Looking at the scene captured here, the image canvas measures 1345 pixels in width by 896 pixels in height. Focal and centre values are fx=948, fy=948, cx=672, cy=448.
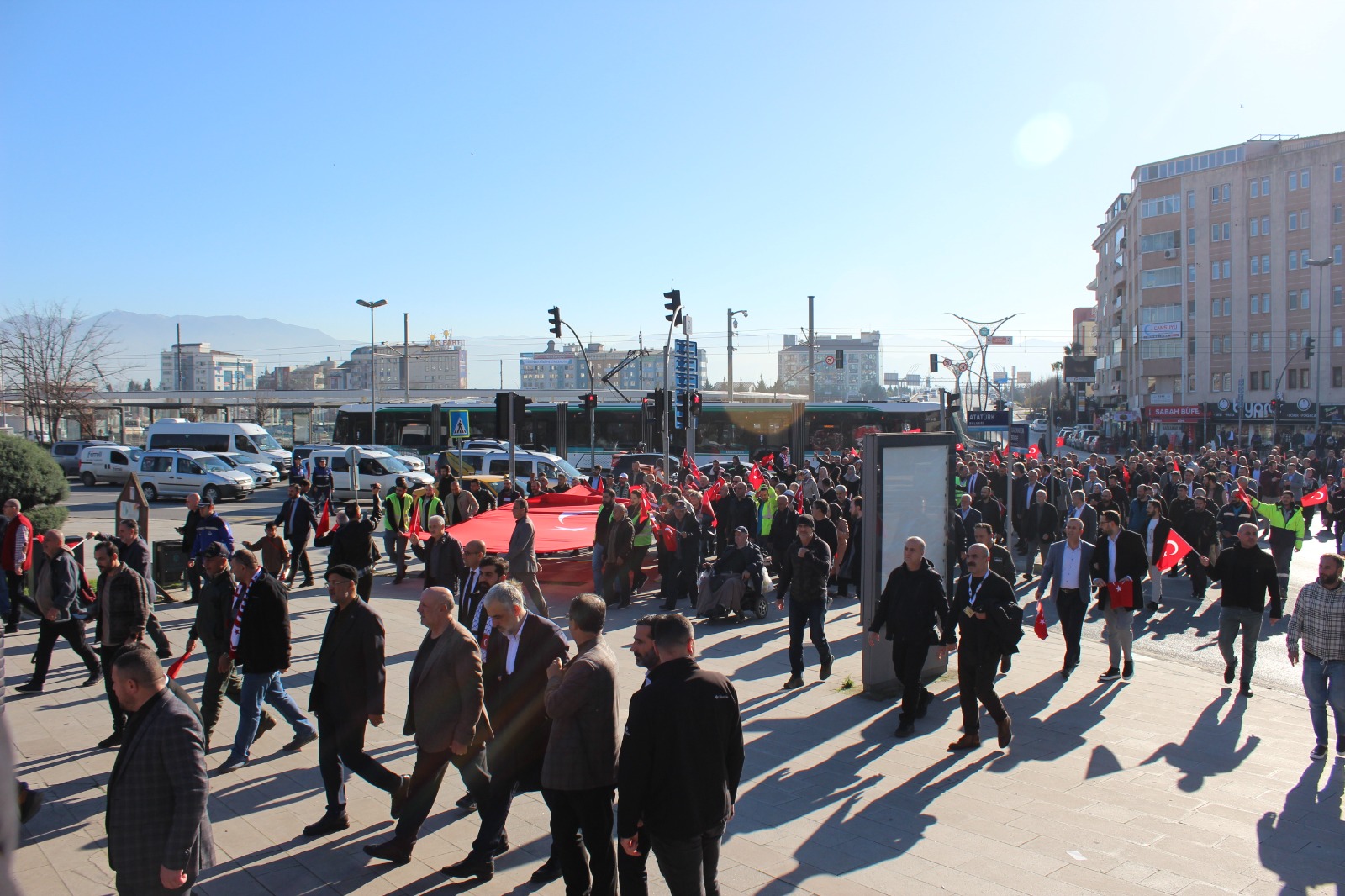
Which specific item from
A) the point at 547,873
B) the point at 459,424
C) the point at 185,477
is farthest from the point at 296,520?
the point at 185,477

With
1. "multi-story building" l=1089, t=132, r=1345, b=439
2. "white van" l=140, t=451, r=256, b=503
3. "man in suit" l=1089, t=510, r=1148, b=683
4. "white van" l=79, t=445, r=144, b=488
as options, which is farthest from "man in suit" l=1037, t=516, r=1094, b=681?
"multi-story building" l=1089, t=132, r=1345, b=439

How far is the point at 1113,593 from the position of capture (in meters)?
9.68

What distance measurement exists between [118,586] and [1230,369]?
242 feet

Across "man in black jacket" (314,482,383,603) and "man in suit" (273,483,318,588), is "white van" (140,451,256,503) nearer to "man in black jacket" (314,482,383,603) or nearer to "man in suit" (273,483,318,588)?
"man in suit" (273,483,318,588)

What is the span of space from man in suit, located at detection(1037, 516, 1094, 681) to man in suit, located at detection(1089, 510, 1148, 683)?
0.16 metres

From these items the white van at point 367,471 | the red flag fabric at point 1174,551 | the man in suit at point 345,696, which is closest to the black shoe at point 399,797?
the man in suit at point 345,696

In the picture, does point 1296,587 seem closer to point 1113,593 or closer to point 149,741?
point 1113,593

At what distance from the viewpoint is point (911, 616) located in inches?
304

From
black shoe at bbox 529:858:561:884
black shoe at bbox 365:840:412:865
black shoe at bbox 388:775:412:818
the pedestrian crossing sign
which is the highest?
the pedestrian crossing sign

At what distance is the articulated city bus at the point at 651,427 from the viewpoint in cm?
3897

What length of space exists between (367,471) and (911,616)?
2518cm

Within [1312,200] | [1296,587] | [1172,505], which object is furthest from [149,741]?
[1312,200]

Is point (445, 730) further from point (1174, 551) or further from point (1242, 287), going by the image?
point (1242, 287)

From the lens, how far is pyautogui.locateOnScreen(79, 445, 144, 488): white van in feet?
115
